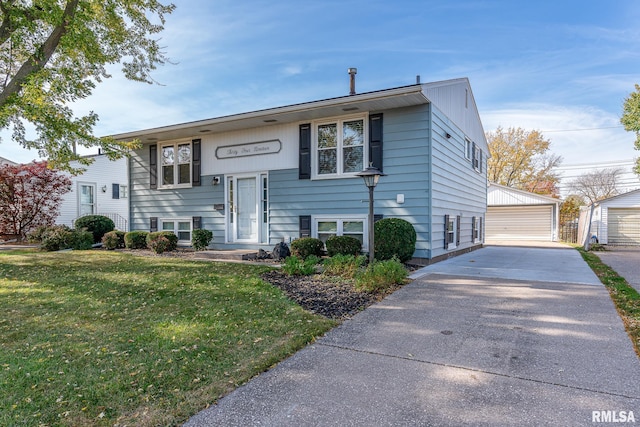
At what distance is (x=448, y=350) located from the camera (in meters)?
3.04

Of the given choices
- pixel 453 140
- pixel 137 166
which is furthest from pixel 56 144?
pixel 453 140

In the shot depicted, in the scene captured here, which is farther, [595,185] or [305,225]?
[595,185]

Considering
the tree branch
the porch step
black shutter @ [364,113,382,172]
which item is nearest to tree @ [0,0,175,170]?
the tree branch

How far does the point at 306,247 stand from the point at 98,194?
49.0ft

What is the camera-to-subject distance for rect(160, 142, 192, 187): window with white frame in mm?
10797

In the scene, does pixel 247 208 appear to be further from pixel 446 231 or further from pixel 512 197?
pixel 512 197

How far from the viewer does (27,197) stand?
1391 centimetres

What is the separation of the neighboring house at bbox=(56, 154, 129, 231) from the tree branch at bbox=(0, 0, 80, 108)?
9655 mm

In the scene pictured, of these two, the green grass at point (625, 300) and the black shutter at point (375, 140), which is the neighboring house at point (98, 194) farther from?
the green grass at point (625, 300)

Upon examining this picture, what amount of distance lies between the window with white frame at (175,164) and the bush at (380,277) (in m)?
7.37

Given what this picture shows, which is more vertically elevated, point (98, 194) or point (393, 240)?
point (98, 194)

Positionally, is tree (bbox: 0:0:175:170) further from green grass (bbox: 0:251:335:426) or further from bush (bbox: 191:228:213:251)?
green grass (bbox: 0:251:335:426)

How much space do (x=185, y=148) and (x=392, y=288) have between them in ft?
27.2

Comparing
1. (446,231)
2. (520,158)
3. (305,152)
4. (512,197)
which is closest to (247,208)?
(305,152)
